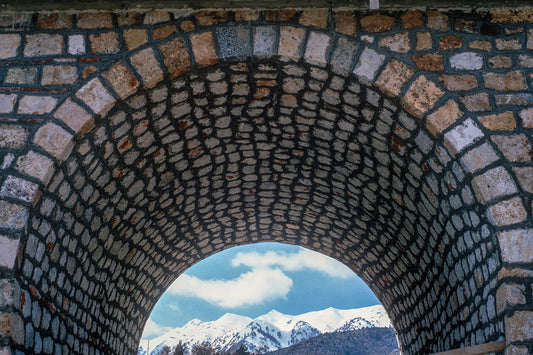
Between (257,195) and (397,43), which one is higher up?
(397,43)

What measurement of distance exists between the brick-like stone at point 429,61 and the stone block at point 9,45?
9.95ft

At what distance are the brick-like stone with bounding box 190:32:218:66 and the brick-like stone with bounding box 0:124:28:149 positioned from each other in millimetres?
1366

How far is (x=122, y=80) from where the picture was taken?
392cm

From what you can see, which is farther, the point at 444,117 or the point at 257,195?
the point at 257,195

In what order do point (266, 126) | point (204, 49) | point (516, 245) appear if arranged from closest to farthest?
1. point (516, 245)
2. point (204, 49)
3. point (266, 126)

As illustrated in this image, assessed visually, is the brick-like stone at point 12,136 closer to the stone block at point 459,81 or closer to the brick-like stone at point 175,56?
the brick-like stone at point 175,56

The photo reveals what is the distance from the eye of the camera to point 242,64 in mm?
4082

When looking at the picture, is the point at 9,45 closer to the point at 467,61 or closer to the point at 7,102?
the point at 7,102

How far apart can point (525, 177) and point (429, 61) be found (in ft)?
3.57

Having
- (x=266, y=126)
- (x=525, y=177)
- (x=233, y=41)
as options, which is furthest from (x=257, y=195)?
Answer: (x=525, y=177)

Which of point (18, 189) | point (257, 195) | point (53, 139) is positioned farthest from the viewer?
point (257, 195)

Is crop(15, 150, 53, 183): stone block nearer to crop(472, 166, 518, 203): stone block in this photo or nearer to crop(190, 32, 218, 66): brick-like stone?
crop(190, 32, 218, 66): brick-like stone

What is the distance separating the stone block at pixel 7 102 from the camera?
3842mm

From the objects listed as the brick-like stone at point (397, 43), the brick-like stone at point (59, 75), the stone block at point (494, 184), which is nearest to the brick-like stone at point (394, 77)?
the brick-like stone at point (397, 43)
